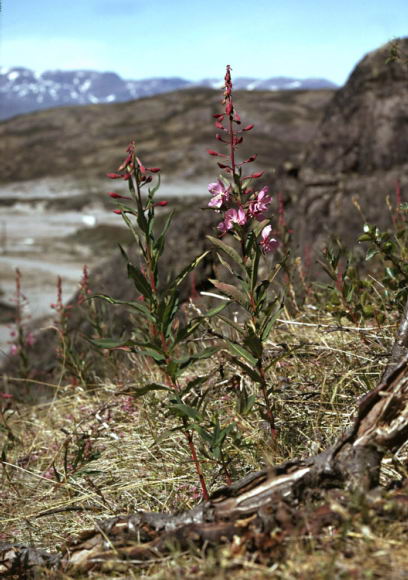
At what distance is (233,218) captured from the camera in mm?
1921

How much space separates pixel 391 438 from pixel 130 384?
6.62ft

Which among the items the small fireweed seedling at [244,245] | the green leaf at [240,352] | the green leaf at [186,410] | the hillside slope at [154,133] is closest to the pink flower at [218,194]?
the small fireweed seedling at [244,245]

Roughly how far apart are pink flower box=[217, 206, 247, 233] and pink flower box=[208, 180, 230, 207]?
0.21ft

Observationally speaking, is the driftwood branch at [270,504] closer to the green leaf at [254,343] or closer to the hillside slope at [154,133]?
the green leaf at [254,343]

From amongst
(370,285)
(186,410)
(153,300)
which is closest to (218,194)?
(153,300)

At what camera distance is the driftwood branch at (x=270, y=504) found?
149 centimetres

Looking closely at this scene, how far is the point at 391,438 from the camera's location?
160cm

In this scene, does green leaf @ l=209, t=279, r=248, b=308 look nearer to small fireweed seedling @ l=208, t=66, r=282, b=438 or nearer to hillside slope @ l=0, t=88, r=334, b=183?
small fireweed seedling @ l=208, t=66, r=282, b=438

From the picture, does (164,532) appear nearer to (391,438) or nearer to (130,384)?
(391,438)

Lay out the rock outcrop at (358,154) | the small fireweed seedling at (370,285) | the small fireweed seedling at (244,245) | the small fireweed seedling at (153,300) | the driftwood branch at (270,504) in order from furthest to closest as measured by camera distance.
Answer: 1. the rock outcrop at (358,154)
2. the small fireweed seedling at (370,285)
3. the small fireweed seedling at (244,245)
4. the small fireweed seedling at (153,300)
5. the driftwood branch at (270,504)

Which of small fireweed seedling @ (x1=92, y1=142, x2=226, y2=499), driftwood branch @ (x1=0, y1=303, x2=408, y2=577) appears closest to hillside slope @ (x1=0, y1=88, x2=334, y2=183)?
small fireweed seedling @ (x1=92, y1=142, x2=226, y2=499)

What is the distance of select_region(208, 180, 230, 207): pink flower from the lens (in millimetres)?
1967

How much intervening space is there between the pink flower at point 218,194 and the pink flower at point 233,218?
6 centimetres

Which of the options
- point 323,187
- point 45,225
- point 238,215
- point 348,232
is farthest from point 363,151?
point 45,225
